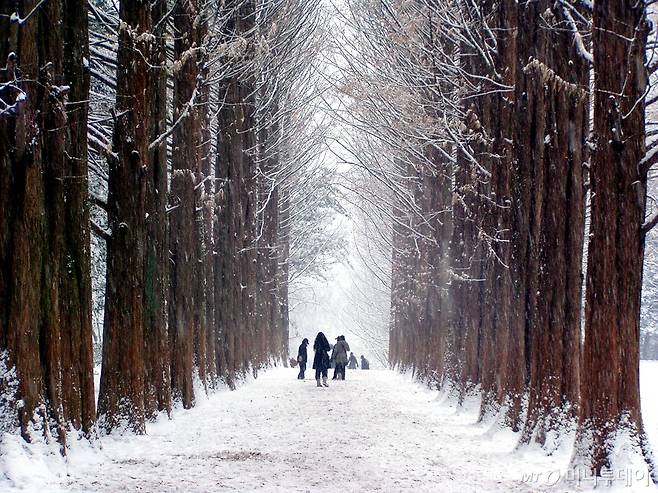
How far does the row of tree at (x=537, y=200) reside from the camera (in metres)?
8.38

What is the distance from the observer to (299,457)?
10.8m

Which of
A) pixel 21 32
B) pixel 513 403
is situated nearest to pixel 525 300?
pixel 513 403

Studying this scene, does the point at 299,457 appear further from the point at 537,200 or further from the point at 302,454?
the point at 537,200

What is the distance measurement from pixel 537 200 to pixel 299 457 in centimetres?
523

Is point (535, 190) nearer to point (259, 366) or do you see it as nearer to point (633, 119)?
point (633, 119)

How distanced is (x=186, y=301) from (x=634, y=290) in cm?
1040

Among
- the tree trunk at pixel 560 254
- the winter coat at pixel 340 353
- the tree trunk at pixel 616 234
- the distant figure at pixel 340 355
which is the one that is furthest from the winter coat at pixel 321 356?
the tree trunk at pixel 616 234

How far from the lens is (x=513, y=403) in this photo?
13.0 metres

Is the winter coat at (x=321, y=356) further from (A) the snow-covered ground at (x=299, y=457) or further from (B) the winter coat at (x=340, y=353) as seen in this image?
(A) the snow-covered ground at (x=299, y=457)

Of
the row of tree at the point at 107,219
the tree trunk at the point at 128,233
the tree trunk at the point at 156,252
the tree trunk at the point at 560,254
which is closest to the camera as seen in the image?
the row of tree at the point at 107,219

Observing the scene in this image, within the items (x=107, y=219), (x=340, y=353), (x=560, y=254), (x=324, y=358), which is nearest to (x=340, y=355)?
(x=340, y=353)

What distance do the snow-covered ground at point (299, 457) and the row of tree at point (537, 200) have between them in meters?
0.82

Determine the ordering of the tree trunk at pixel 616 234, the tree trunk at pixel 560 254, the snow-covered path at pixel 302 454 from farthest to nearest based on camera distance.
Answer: the tree trunk at pixel 560 254 → the snow-covered path at pixel 302 454 → the tree trunk at pixel 616 234

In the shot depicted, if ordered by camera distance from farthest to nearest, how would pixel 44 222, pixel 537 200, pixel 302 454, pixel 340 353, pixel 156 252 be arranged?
pixel 340 353, pixel 156 252, pixel 537 200, pixel 302 454, pixel 44 222
